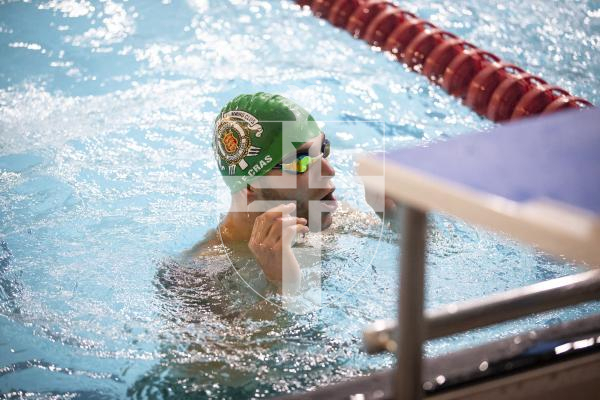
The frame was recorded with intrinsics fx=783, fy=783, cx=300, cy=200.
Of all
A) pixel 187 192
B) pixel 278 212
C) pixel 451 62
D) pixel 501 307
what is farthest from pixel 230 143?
pixel 451 62

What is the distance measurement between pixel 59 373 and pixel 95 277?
63cm

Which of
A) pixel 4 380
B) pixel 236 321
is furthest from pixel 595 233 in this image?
pixel 4 380

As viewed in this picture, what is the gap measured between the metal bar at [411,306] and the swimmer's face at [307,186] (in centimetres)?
161

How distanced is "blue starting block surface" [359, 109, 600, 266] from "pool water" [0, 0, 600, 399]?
141 cm

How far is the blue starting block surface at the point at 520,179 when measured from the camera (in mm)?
858

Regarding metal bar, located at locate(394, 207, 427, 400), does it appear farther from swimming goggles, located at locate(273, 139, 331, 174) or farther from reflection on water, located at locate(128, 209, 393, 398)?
swimming goggles, located at locate(273, 139, 331, 174)

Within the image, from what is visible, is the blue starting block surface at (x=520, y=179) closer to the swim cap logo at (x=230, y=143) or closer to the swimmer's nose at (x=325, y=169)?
the swimmer's nose at (x=325, y=169)

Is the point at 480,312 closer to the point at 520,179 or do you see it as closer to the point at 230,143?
the point at 520,179

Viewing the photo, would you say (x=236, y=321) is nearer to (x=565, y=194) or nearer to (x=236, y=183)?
(x=236, y=183)

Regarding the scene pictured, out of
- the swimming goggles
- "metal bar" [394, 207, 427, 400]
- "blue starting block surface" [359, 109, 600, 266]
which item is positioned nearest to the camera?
"blue starting block surface" [359, 109, 600, 266]

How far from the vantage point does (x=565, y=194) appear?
0.94 m

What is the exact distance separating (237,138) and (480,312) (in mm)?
1758

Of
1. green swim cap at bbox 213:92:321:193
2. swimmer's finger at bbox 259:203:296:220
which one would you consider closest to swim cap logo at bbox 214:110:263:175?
green swim cap at bbox 213:92:321:193

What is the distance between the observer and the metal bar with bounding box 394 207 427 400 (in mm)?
1123
